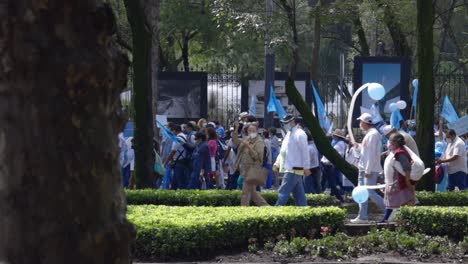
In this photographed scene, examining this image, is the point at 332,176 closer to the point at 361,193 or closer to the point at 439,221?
the point at 361,193

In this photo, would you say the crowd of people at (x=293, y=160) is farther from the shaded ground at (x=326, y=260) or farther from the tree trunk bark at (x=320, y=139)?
the shaded ground at (x=326, y=260)

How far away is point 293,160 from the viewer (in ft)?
46.0

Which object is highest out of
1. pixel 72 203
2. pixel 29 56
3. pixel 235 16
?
pixel 235 16

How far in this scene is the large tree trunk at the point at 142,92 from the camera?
15320 millimetres

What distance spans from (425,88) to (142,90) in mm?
5066

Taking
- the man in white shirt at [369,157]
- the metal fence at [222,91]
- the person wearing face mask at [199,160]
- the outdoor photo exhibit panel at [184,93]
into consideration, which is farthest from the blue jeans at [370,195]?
the metal fence at [222,91]

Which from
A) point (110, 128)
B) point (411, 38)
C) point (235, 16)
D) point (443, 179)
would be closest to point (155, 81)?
point (235, 16)

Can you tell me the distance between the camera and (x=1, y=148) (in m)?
2.93

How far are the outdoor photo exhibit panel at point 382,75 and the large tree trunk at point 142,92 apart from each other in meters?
7.24

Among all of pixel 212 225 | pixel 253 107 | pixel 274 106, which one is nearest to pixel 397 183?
pixel 212 225

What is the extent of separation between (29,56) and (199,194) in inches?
472

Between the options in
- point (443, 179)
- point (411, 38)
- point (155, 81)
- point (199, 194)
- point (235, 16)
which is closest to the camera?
point (199, 194)

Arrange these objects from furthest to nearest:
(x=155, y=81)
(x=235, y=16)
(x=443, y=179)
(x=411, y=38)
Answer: (x=411, y=38) → (x=155, y=81) → (x=443, y=179) → (x=235, y=16)

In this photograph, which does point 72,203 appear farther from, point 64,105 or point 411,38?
point 411,38
